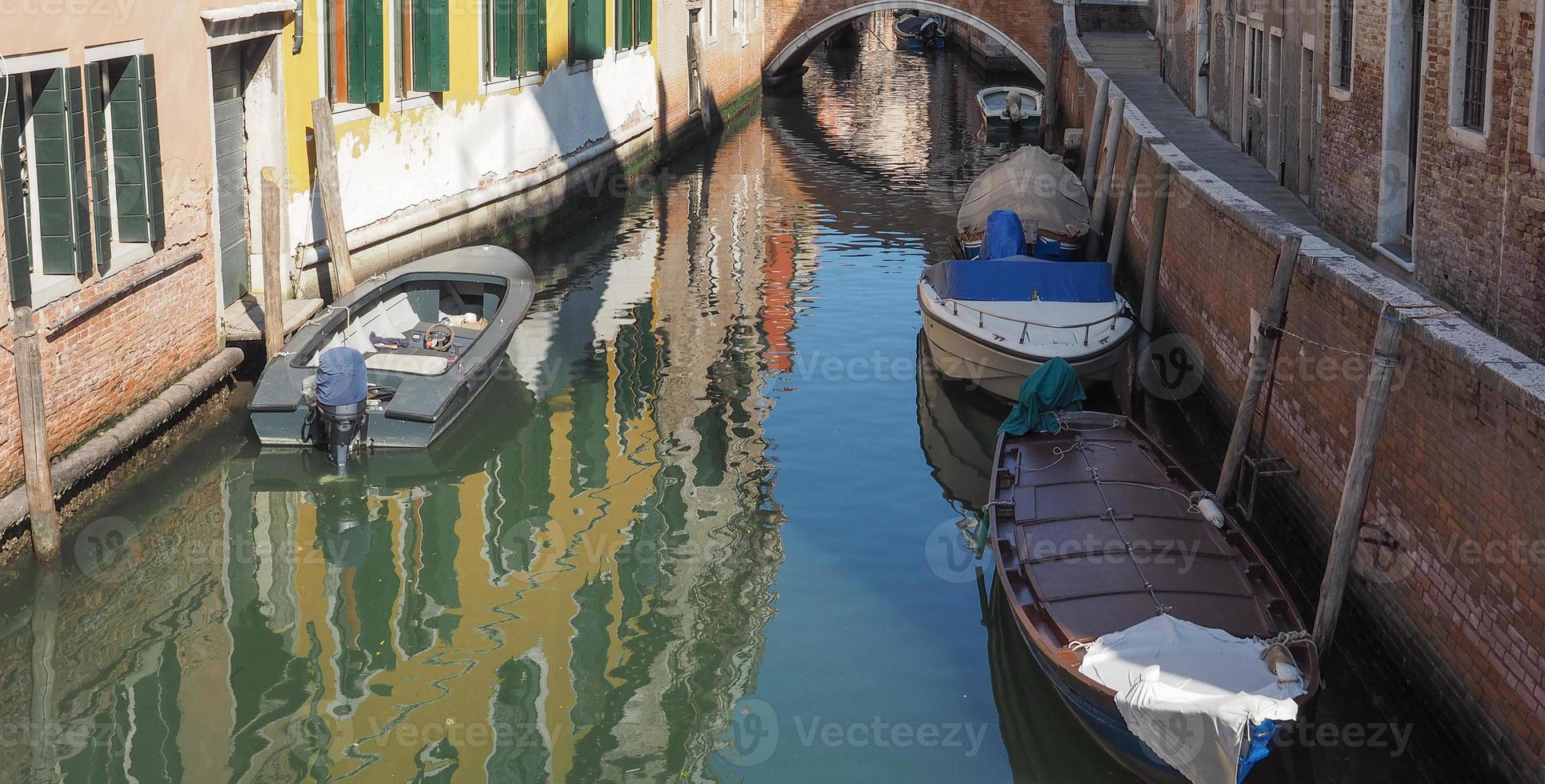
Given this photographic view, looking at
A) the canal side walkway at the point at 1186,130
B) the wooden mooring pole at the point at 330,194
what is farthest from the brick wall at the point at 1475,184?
the wooden mooring pole at the point at 330,194

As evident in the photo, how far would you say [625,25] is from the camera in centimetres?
1959

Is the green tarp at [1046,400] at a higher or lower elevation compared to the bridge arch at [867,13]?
lower

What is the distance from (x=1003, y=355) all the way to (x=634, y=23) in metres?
11.4

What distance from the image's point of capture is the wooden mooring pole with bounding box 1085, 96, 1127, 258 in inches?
558

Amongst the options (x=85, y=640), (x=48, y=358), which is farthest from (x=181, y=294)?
(x=85, y=640)

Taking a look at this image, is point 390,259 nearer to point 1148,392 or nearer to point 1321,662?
point 1148,392

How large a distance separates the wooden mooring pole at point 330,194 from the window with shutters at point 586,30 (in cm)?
657

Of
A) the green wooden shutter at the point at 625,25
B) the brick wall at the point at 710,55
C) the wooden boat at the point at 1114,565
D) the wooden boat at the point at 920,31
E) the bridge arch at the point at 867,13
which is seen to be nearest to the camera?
the wooden boat at the point at 1114,565

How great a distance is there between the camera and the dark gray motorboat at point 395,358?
Result: 27.9 ft

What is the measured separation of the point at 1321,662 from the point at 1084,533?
122 centimetres

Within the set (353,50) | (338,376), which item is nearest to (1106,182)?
(353,50)

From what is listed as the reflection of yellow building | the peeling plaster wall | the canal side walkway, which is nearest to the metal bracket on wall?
the canal side walkway

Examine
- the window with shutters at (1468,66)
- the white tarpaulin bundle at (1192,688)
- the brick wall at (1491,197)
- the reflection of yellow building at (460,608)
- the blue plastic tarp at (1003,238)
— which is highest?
the window with shutters at (1468,66)

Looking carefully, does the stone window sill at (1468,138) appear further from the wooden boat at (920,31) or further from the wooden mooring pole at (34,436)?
the wooden boat at (920,31)
